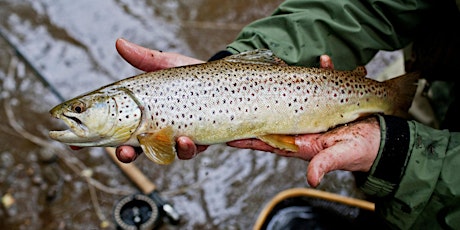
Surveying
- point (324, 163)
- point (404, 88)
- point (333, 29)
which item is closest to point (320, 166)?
point (324, 163)

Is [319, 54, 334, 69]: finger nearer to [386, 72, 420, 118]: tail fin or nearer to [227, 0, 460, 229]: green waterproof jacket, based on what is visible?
[227, 0, 460, 229]: green waterproof jacket

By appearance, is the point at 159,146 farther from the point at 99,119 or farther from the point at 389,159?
the point at 389,159

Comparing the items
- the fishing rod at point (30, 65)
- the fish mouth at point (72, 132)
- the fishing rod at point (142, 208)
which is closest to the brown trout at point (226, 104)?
the fish mouth at point (72, 132)

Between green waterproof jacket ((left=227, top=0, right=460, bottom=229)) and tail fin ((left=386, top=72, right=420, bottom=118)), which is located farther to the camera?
tail fin ((left=386, top=72, right=420, bottom=118))

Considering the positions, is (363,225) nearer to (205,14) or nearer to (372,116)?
(372,116)

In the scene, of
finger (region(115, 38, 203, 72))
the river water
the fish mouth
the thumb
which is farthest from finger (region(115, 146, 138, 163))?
the river water

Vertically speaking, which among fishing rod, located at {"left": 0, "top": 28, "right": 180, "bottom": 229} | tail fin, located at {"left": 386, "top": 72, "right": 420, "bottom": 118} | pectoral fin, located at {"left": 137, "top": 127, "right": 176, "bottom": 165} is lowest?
tail fin, located at {"left": 386, "top": 72, "right": 420, "bottom": 118}

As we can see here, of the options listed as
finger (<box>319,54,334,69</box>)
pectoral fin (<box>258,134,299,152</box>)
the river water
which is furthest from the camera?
the river water

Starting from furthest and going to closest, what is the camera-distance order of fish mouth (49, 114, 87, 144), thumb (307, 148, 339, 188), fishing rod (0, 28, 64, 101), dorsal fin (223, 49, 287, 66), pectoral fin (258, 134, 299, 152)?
fishing rod (0, 28, 64, 101) < dorsal fin (223, 49, 287, 66) < pectoral fin (258, 134, 299, 152) < fish mouth (49, 114, 87, 144) < thumb (307, 148, 339, 188)
